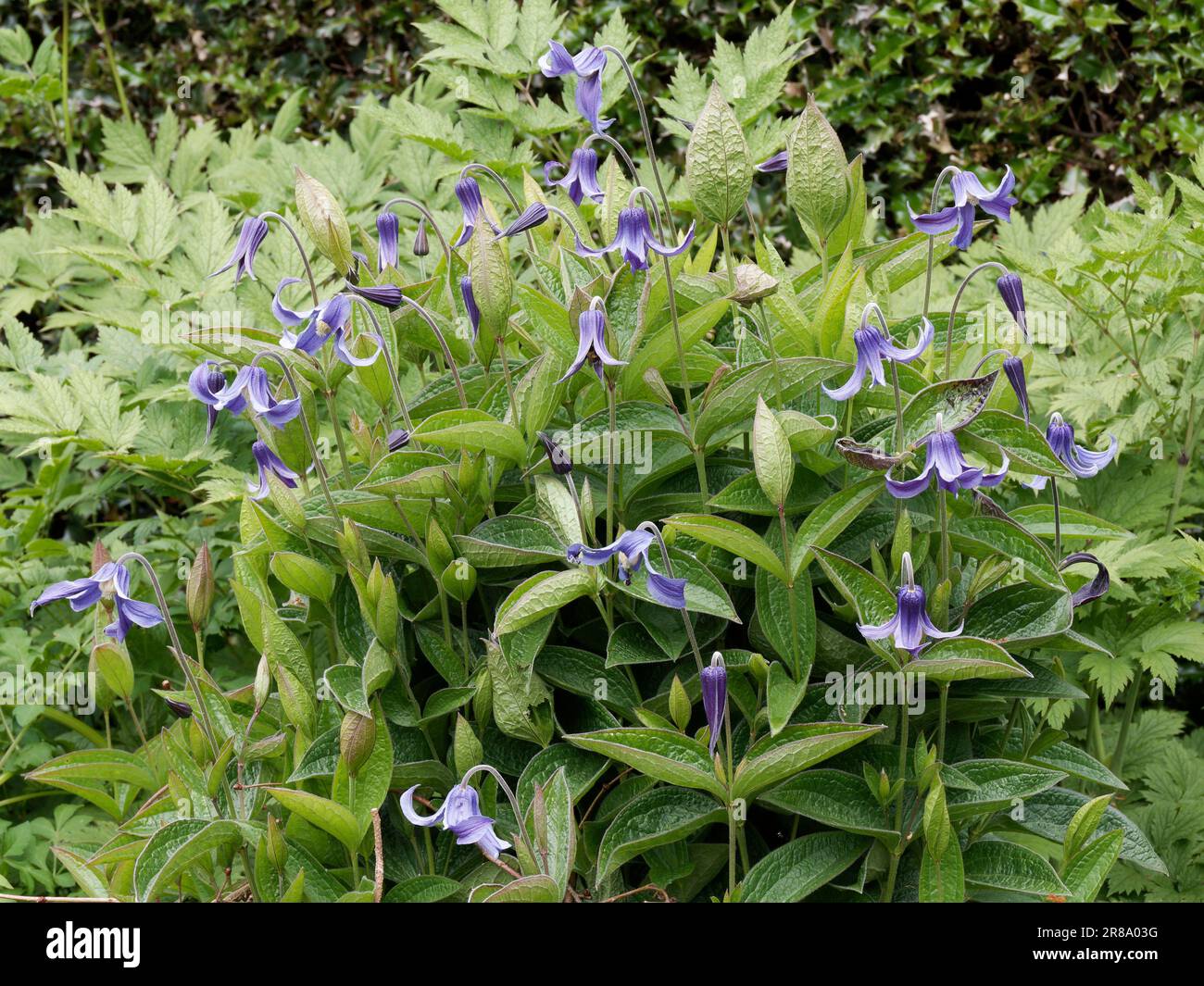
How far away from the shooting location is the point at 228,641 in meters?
2.43

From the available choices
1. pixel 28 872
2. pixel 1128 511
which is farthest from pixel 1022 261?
pixel 28 872

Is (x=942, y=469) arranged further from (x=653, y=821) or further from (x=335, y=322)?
(x=335, y=322)

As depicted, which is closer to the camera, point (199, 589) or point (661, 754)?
point (661, 754)

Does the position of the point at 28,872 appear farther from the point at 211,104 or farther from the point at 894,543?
the point at 211,104

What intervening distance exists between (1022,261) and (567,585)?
138cm

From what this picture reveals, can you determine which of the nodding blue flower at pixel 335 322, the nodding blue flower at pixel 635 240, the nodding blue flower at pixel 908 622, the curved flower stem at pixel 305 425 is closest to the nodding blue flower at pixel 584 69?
the nodding blue flower at pixel 635 240

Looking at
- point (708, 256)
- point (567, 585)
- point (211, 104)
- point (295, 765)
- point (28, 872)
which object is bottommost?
point (28, 872)

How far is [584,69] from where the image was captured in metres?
1.35

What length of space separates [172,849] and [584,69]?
38.8 inches

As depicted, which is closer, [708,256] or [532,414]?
[532,414]

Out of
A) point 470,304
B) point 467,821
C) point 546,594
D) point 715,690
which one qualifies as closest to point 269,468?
point 470,304
